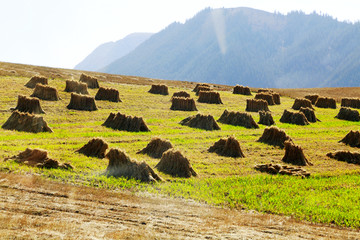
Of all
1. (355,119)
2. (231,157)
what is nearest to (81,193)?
(231,157)

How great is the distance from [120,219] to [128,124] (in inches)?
533

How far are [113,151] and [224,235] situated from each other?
607 cm

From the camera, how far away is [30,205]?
994 centimetres

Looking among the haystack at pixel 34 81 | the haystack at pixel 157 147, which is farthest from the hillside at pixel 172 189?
the haystack at pixel 34 81

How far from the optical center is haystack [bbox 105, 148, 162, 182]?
42.7 ft

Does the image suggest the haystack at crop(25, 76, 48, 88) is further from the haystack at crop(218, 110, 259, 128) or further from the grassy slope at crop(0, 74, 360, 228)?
the haystack at crop(218, 110, 259, 128)

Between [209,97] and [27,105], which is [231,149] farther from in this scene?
[209,97]

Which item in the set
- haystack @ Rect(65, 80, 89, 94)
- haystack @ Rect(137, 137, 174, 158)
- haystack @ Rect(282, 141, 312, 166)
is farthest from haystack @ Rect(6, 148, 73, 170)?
haystack @ Rect(65, 80, 89, 94)

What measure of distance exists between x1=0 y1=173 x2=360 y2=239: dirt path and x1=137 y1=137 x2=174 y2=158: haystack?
5.25 m

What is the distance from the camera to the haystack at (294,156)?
17266 millimetres

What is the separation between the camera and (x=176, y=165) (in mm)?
14234

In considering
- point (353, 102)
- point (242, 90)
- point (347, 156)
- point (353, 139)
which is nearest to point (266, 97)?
point (242, 90)

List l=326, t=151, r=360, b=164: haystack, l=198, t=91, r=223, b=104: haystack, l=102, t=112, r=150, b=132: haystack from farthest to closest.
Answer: l=198, t=91, r=223, b=104: haystack < l=102, t=112, r=150, b=132: haystack < l=326, t=151, r=360, b=164: haystack

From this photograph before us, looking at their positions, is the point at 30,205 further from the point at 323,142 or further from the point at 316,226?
the point at 323,142
